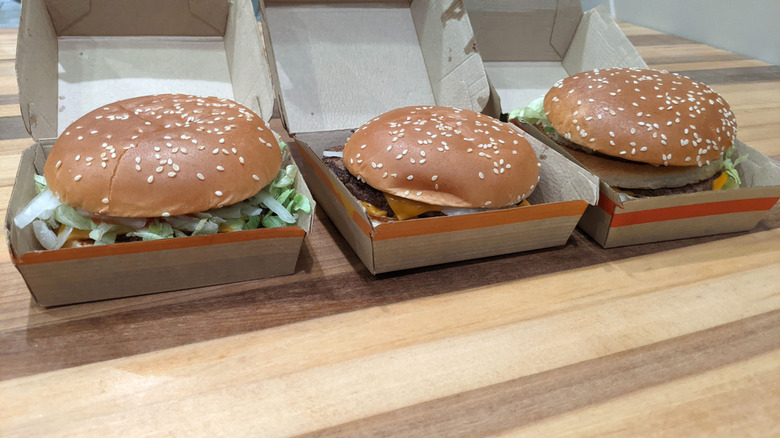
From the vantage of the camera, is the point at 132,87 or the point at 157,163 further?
the point at 132,87

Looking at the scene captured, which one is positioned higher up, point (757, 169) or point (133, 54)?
point (133, 54)

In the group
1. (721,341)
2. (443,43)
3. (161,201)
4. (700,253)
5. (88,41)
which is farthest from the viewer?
(443,43)

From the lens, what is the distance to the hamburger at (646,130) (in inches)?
67.5

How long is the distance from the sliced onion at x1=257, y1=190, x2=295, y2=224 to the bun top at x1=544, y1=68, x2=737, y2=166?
3.25ft

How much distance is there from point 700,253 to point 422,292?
3.17 feet

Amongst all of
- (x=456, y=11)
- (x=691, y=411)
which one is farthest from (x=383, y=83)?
(x=691, y=411)

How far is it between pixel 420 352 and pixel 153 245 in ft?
2.28

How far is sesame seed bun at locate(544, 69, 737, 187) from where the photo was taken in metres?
1.71

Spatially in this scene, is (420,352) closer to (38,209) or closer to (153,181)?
(153,181)

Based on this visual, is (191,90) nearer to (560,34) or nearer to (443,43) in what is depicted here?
(443,43)

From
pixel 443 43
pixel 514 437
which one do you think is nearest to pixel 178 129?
pixel 514 437

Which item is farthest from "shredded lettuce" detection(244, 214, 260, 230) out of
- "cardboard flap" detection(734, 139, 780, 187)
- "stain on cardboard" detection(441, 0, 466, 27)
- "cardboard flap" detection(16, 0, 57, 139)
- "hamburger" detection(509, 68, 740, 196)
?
"cardboard flap" detection(734, 139, 780, 187)

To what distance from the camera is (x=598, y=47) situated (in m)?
2.56

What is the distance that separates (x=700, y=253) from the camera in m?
1.76
